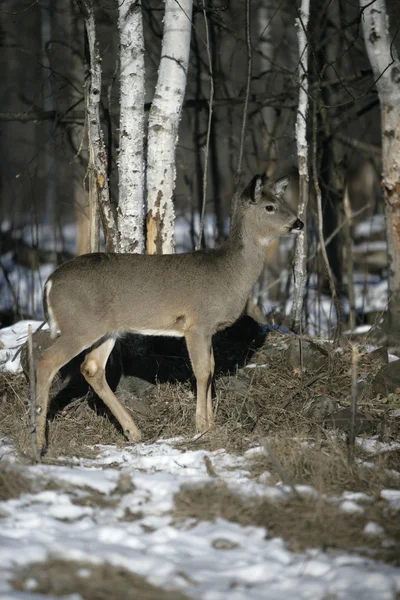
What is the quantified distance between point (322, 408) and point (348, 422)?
418 millimetres

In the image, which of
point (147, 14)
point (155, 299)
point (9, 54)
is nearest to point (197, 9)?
point (147, 14)

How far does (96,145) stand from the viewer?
24.1 ft

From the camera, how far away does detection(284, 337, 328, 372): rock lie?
7582mm

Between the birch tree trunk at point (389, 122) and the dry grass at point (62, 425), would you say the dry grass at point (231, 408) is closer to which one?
the dry grass at point (62, 425)

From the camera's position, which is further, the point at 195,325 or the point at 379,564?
the point at 195,325

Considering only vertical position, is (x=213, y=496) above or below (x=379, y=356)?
below

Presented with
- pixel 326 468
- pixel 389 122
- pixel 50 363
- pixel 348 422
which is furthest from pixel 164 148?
pixel 326 468

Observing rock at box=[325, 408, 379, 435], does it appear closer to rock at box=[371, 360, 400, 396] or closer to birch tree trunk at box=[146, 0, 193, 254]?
rock at box=[371, 360, 400, 396]

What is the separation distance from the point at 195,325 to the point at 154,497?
2.29m

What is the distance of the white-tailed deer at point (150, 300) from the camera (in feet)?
20.7

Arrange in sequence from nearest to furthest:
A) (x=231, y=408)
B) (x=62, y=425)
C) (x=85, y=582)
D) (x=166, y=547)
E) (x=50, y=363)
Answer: (x=85, y=582) → (x=166, y=547) → (x=50, y=363) → (x=62, y=425) → (x=231, y=408)

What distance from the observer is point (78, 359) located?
7527 mm

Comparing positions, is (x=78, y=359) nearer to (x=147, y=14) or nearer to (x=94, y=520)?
(x=94, y=520)

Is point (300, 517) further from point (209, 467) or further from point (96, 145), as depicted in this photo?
point (96, 145)
